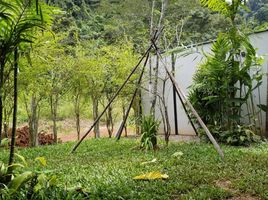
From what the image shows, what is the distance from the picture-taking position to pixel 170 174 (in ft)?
12.2

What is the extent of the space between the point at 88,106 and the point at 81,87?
5.17ft

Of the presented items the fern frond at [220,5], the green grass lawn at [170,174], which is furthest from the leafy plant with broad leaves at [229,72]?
the green grass lawn at [170,174]

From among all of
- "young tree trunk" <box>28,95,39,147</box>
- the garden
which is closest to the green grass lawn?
the garden

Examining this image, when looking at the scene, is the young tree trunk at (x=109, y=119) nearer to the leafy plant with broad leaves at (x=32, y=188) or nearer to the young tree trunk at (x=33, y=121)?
the young tree trunk at (x=33, y=121)

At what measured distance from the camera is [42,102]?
362 inches

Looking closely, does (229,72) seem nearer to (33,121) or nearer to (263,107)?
(263,107)

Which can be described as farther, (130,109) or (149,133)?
(130,109)

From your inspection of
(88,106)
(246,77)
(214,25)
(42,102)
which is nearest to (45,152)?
(42,102)

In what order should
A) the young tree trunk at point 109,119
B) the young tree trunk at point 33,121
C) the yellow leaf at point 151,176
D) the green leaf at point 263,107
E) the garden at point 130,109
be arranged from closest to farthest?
the garden at point 130,109, the yellow leaf at point 151,176, the green leaf at point 263,107, the young tree trunk at point 33,121, the young tree trunk at point 109,119

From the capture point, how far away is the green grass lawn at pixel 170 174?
3.06m

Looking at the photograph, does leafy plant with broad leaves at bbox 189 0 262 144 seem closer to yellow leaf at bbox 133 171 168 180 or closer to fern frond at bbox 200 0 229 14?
fern frond at bbox 200 0 229 14

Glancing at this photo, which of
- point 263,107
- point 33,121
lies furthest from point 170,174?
point 33,121

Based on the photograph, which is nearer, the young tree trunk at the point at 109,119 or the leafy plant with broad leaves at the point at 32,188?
the leafy plant with broad leaves at the point at 32,188

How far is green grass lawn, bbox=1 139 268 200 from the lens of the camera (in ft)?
10.0
